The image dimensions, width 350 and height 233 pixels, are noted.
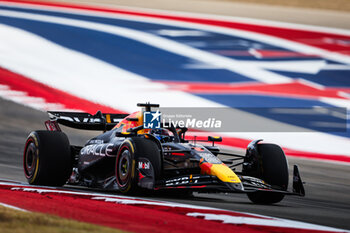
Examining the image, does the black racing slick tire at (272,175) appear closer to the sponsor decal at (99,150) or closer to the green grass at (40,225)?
the sponsor decal at (99,150)

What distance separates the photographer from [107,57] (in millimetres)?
20484

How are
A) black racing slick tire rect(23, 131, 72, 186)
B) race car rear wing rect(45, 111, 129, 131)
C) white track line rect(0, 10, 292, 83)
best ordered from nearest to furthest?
1. black racing slick tire rect(23, 131, 72, 186)
2. race car rear wing rect(45, 111, 129, 131)
3. white track line rect(0, 10, 292, 83)

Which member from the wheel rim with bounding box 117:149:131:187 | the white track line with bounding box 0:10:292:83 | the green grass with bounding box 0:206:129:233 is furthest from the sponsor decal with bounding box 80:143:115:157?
the white track line with bounding box 0:10:292:83

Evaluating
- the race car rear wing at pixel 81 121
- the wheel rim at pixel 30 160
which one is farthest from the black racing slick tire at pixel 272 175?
the wheel rim at pixel 30 160

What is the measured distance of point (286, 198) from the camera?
35.5 ft

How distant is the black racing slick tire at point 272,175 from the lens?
31.7 feet

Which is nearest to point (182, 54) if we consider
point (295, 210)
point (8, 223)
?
point (295, 210)

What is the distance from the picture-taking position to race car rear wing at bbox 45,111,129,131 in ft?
37.8

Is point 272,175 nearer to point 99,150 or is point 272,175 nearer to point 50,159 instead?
point 99,150

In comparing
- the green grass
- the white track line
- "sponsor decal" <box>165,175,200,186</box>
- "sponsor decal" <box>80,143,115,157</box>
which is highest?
the white track line

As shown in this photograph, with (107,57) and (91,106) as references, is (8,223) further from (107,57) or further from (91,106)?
(107,57)

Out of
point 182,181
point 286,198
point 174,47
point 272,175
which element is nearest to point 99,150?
point 182,181

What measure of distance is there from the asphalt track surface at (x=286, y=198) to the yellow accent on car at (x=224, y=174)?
31cm

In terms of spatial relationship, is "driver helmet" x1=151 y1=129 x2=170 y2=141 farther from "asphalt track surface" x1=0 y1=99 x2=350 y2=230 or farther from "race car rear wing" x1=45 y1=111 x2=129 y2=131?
"race car rear wing" x1=45 y1=111 x2=129 y2=131
